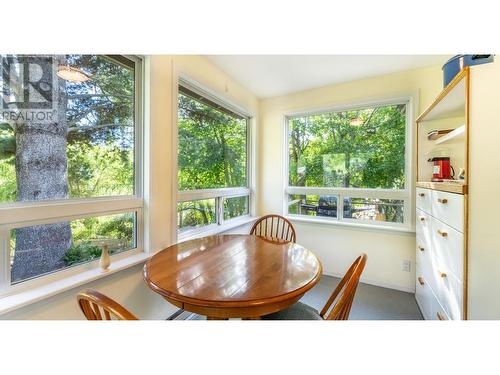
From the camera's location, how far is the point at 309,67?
2.25m

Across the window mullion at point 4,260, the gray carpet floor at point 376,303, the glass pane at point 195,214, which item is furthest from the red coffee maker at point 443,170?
the window mullion at point 4,260

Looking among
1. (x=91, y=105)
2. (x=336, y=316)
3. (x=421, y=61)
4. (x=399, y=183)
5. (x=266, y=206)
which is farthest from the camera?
(x=266, y=206)

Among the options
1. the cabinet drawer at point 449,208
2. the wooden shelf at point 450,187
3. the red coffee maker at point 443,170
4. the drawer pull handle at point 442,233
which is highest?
the red coffee maker at point 443,170

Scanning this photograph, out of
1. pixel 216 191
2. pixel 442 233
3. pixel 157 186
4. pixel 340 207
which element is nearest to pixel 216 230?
pixel 216 191

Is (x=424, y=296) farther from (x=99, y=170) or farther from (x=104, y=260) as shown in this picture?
(x=99, y=170)

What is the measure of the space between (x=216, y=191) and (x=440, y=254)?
2.08 meters

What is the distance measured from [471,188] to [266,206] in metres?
2.34

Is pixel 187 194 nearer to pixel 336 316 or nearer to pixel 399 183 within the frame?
pixel 336 316

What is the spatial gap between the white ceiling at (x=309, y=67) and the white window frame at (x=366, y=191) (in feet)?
1.11

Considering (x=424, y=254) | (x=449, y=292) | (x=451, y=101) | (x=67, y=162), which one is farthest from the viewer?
(x=424, y=254)

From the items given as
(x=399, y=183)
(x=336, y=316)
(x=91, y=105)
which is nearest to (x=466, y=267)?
(x=336, y=316)

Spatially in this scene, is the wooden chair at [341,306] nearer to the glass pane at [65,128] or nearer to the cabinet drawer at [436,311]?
the cabinet drawer at [436,311]

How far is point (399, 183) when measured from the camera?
2451 millimetres

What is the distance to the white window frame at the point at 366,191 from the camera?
7.71 feet
